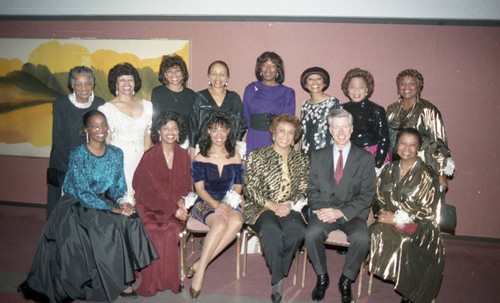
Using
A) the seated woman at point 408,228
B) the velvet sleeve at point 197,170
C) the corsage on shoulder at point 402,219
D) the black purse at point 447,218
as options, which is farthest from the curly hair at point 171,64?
the black purse at point 447,218

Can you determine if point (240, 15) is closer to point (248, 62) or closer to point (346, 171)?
point (248, 62)

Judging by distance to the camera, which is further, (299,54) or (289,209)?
(299,54)

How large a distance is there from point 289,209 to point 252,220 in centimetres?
38

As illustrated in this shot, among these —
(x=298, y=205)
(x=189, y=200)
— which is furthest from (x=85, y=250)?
(x=298, y=205)

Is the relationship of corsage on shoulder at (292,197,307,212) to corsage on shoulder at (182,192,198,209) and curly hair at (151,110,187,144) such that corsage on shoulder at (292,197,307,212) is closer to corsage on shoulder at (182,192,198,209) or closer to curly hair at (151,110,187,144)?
corsage on shoulder at (182,192,198,209)

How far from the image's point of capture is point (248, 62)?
16.1 feet

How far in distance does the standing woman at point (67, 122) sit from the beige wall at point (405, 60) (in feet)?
4.86

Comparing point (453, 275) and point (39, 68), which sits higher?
point (39, 68)

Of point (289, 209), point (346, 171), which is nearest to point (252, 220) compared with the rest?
point (289, 209)

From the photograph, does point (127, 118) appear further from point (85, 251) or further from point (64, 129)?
point (85, 251)

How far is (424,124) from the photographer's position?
154 inches

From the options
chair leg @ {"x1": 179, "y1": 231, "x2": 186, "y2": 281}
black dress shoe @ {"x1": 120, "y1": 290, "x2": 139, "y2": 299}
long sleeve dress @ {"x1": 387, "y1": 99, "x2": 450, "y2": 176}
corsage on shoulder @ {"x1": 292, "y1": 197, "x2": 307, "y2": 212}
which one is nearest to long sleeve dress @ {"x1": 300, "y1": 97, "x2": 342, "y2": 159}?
corsage on shoulder @ {"x1": 292, "y1": 197, "x2": 307, "y2": 212}

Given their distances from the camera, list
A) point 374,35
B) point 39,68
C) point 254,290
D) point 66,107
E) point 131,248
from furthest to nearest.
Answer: point 39,68 → point 374,35 → point 66,107 → point 254,290 → point 131,248

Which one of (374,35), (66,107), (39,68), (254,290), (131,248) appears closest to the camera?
(131,248)
